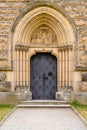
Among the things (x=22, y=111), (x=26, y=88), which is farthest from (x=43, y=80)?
(x=22, y=111)

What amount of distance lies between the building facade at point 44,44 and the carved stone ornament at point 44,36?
149 millimetres

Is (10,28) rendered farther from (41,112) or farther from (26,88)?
(41,112)

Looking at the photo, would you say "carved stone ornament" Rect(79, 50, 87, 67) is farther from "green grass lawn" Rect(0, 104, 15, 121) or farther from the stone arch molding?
"green grass lawn" Rect(0, 104, 15, 121)

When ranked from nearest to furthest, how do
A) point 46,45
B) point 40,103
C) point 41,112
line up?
point 41,112
point 40,103
point 46,45

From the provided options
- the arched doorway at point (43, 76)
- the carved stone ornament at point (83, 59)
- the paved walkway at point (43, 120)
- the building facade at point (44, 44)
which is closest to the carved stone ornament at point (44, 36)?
the building facade at point (44, 44)

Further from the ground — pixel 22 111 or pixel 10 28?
pixel 10 28

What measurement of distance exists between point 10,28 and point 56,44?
7.88 ft

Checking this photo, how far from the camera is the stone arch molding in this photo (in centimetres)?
1572

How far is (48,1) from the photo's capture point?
15766 mm

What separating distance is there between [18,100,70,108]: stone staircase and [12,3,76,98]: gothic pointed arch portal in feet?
2.91

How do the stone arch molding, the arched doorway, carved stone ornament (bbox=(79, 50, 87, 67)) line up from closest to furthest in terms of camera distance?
1. carved stone ornament (bbox=(79, 50, 87, 67))
2. the stone arch molding
3. the arched doorway

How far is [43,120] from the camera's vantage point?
11.5 metres

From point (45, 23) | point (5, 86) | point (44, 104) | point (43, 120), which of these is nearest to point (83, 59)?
point (45, 23)

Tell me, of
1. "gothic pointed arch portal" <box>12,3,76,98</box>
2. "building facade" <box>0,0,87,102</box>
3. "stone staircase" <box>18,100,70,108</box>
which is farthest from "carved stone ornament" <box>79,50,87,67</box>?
"stone staircase" <box>18,100,70,108</box>
